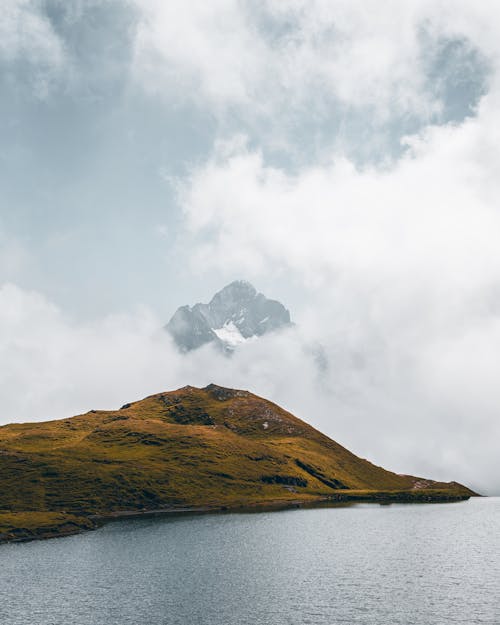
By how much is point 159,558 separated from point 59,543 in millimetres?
58110

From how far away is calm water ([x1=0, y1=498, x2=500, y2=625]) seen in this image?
325ft

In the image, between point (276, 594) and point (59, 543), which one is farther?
point (59, 543)

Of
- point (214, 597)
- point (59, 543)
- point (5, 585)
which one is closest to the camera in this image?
point (214, 597)

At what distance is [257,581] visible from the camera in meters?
126

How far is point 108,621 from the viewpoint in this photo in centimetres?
9869

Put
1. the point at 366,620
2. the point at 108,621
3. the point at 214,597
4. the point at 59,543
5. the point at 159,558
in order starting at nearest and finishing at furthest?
the point at 366,620 < the point at 108,621 < the point at 214,597 < the point at 159,558 < the point at 59,543

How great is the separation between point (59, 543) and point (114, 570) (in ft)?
205

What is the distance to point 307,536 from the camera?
194375 mm

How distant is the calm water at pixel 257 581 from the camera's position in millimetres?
99000

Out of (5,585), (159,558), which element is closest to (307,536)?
(159,558)

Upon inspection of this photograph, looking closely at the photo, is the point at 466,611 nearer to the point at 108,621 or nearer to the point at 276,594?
the point at 276,594

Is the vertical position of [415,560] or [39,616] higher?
[415,560]

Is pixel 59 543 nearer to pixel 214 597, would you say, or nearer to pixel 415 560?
pixel 214 597

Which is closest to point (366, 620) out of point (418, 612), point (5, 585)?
point (418, 612)
